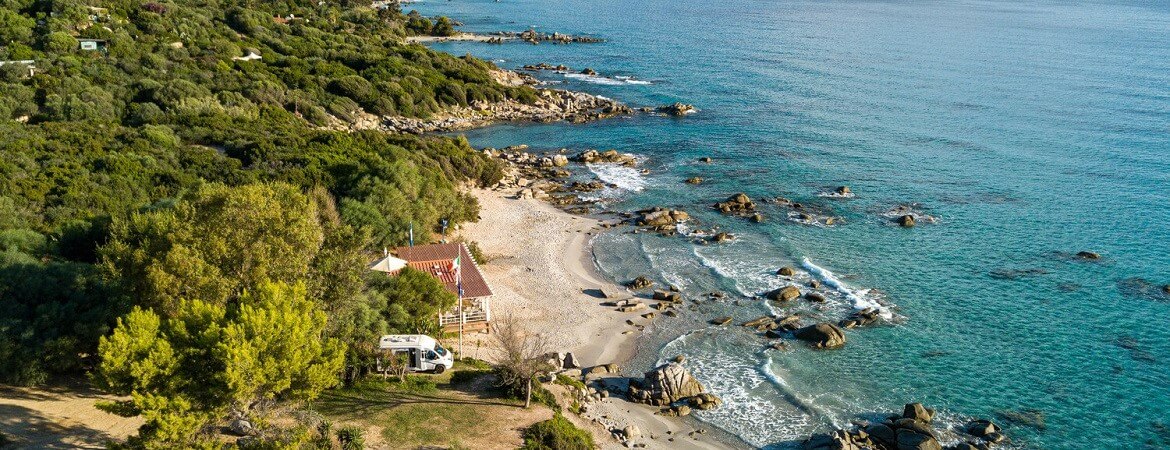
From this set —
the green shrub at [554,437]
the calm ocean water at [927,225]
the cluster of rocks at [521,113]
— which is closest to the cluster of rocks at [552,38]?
the calm ocean water at [927,225]

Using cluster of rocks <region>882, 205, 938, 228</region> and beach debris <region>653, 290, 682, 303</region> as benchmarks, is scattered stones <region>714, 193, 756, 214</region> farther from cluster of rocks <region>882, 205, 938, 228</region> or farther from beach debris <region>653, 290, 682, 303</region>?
beach debris <region>653, 290, 682, 303</region>

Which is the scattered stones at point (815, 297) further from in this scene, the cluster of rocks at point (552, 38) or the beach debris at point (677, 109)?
the cluster of rocks at point (552, 38)

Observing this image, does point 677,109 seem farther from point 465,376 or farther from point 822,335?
point 465,376

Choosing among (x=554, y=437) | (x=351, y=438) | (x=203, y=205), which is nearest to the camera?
(x=351, y=438)

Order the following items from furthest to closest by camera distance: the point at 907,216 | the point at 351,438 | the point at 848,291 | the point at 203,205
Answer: the point at 907,216 → the point at 848,291 → the point at 203,205 → the point at 351,438

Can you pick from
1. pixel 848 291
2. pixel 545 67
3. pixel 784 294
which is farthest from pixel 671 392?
pixel 545 67

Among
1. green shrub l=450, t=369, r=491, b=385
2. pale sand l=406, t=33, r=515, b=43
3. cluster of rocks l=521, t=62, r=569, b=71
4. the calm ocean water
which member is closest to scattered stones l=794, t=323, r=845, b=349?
the calm ocean water
